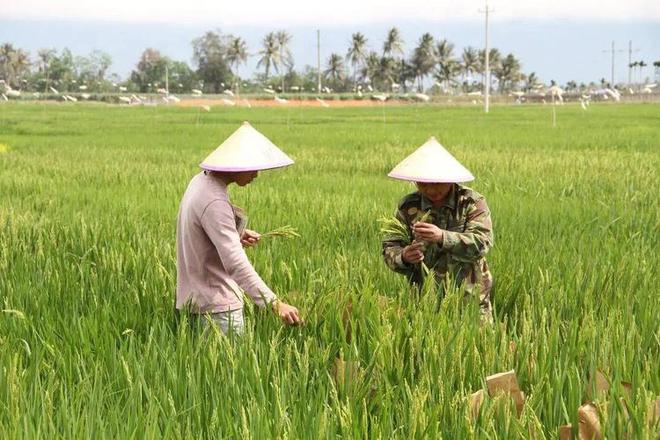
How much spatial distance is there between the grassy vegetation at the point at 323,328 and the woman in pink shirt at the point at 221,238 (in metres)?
0.12

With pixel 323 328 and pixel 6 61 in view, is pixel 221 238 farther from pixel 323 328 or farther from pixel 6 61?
pixel 6 61

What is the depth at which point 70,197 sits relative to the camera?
6.48 meters

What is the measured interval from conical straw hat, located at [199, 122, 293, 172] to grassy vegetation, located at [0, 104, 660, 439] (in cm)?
44

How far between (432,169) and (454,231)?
10.5 inches

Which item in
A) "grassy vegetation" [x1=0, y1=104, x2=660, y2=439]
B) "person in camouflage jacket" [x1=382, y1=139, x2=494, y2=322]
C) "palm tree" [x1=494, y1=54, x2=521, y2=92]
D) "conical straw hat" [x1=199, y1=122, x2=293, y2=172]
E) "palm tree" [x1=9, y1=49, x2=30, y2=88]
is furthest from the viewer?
"palm tree" [x1=494, y1=54, x2=521, y2=92]

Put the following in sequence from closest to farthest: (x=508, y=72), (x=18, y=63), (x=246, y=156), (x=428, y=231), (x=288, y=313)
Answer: (x=288, y=313)
(x=246, y=156)
(x=428, y=231)
(x=18, y=63)
(x=508, y=72)

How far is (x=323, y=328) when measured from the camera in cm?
252

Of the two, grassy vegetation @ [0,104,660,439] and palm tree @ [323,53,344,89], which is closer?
grassy vegetation @ [0,104,660,439]

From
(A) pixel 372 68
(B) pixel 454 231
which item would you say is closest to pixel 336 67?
(A) pixel 372 68

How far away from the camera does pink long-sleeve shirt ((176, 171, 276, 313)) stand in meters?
→ 2.63

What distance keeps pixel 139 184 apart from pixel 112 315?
495cm

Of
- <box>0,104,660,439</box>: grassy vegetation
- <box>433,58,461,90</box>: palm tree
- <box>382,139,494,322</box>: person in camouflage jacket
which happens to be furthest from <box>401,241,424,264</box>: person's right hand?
<box>433,58,461,90</box>: palm tree

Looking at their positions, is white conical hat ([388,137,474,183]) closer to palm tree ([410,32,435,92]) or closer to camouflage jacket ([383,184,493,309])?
camouflage jacket ([383,184,493,309])

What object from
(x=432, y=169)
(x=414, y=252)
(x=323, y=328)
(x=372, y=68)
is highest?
(x=372, y=68)
